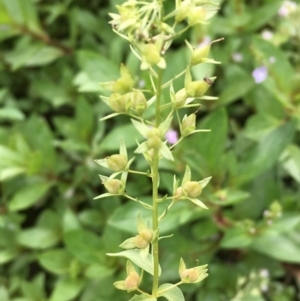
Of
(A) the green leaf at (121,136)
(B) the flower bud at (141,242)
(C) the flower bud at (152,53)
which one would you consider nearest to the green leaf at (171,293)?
(B) the flower bud at (141,242)

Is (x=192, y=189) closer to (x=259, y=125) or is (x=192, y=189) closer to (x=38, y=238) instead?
(x=259, y=125)

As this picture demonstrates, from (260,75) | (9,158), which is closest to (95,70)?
(9,158)

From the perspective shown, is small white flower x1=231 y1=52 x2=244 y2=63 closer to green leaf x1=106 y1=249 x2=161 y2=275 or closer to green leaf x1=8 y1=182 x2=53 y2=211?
green leaf x1=8 y1=182 x2=53 y2=211

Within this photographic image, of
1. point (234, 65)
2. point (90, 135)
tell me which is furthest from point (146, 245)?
point (234, 65)

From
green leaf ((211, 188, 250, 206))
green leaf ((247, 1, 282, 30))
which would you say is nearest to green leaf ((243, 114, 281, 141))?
green leaf ((211, 188, 250, 206))

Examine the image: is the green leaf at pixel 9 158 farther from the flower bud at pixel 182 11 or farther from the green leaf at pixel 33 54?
the flower bud at pixel 182 11

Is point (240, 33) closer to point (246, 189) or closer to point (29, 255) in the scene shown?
point (246, 189)
